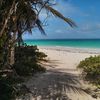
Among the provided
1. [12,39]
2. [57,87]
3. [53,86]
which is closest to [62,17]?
[12,39]

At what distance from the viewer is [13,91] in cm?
823

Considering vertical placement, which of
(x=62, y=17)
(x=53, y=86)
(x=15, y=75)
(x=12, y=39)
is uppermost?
(x=62, y=17)

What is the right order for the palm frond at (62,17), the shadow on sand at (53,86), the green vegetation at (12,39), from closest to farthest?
the green vegetation at (12,39), the shadow on sand at (53,86), the palm frond at (62,17)

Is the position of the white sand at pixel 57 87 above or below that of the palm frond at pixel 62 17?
below

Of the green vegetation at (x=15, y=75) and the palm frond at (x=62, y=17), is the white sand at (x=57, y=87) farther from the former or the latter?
the palm frond at (x=62, y=17)

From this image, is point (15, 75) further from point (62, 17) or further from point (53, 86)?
point (62, 17)

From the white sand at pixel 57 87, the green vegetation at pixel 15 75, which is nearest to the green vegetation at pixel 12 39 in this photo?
the green vegetation at pixel 15 75

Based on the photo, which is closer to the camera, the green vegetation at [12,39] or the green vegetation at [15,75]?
the green vegetation at [12,39]

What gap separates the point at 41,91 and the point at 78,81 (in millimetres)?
1900

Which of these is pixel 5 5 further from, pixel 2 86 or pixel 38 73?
pixel 38 73

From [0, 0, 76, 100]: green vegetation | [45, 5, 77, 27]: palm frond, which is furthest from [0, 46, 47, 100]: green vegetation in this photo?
[45, 5, 77, 27]: palm frond

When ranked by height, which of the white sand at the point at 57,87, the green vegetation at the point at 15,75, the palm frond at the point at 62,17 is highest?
the palm frond at the point at 62,17

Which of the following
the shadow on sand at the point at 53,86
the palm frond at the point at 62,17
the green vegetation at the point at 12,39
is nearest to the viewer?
the green vegetation at the point at 12,39

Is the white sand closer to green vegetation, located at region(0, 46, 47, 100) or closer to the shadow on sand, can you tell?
the shadow on sand
